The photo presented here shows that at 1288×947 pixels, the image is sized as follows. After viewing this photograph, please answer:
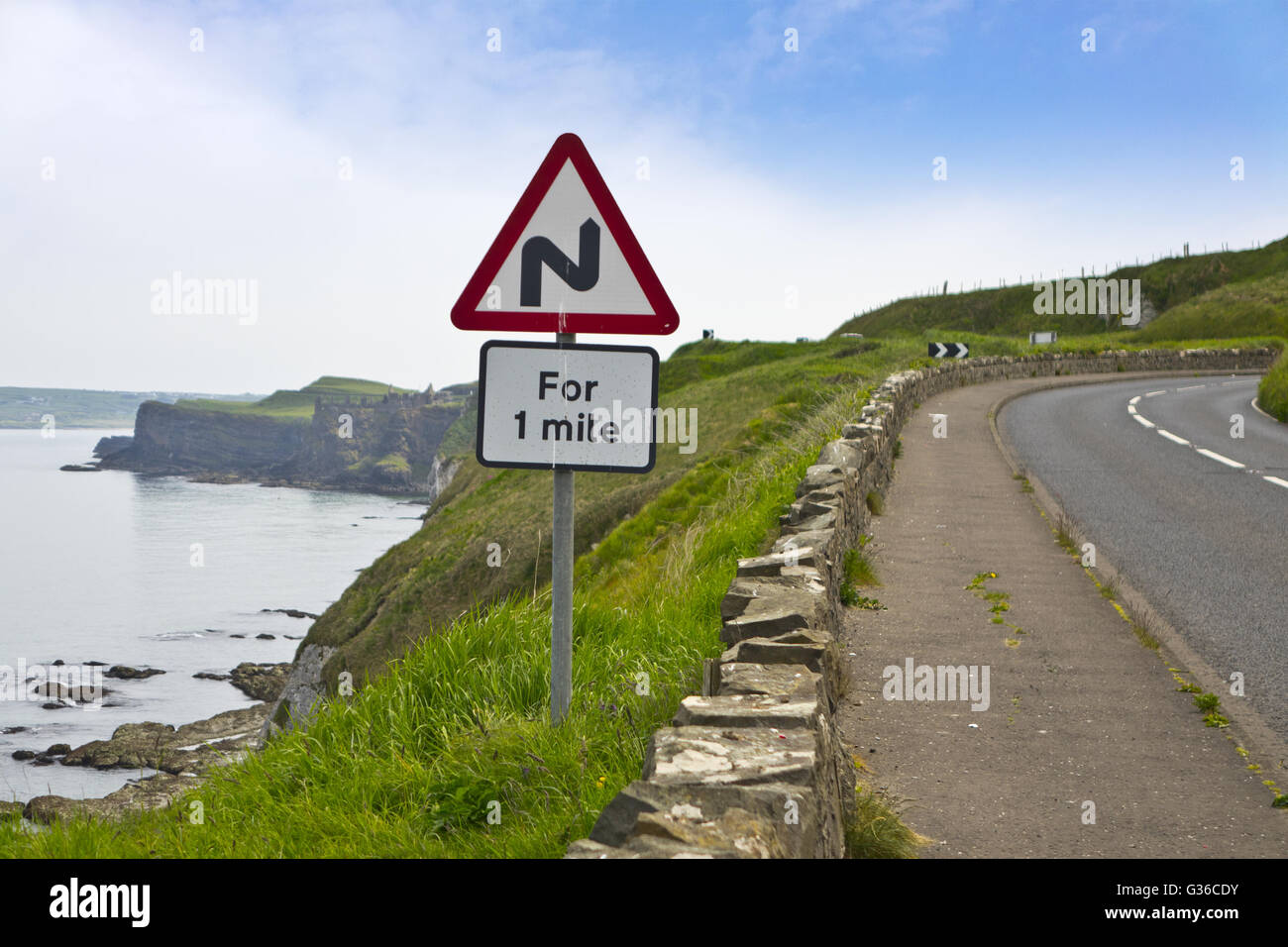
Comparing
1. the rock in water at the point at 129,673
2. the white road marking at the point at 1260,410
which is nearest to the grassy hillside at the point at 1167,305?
the white road marking at the point at 1260,410

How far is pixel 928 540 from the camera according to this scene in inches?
360

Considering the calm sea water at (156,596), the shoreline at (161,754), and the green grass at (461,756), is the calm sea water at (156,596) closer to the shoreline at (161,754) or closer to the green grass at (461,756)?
the shoreline at (161,754)

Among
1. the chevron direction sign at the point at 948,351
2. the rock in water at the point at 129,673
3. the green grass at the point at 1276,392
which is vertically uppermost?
the chevron direction sign at the point at 948,351

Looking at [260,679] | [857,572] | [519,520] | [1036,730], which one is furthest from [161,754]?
[260,679]

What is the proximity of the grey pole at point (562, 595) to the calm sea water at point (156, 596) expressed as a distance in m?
41.4

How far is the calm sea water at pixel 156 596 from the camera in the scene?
68500 mm

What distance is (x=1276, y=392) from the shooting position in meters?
21.2

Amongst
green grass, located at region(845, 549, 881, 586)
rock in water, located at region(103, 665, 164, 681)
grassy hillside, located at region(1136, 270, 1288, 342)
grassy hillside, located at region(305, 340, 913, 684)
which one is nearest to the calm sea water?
rock in water, located at region(103, 665, 164, 681)

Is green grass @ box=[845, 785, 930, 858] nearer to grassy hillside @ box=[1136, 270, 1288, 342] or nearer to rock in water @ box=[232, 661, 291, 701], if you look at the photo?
grassy hillside @ box=[1136, 270, 1288, 342]

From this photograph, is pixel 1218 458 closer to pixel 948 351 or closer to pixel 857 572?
pixel 857 572

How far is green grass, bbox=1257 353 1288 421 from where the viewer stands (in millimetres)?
20234

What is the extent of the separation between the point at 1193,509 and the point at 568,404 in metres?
8.96

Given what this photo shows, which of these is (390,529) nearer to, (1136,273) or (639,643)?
(1136,273)
